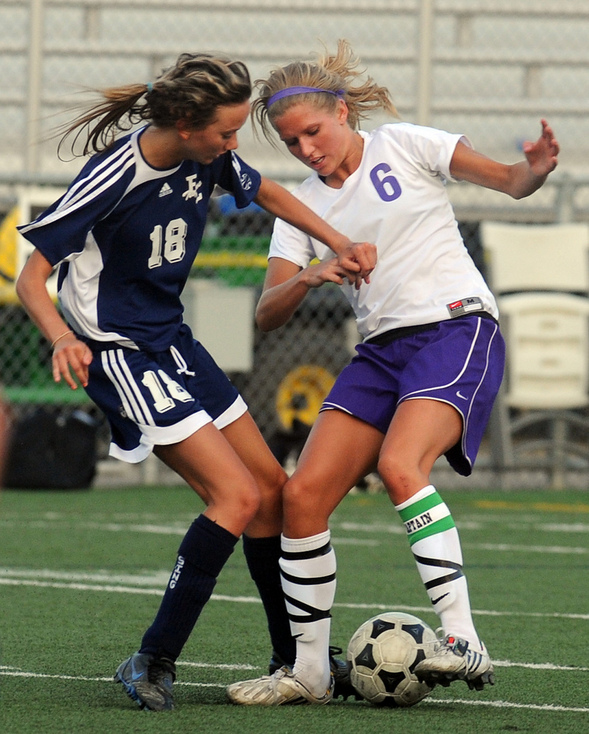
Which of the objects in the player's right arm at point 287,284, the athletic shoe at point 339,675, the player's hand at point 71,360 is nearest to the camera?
the player's hand at point 71,360

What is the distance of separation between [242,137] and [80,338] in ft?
25.6

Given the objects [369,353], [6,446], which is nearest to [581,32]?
[369,353]

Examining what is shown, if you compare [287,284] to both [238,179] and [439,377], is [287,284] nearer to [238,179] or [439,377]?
[238,179]

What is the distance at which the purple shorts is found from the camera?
146 inches

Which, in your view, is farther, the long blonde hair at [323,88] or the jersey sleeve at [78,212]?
the long blonde hair at [323,88]

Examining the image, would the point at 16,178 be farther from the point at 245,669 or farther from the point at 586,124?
the point at 245,669

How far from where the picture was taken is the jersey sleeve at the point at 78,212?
11.5 feet

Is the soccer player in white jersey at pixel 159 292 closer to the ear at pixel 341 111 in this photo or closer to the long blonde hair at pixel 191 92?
the long blonde hair at pixel 191 92

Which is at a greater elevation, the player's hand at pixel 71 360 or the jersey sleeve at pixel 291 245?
Result: the jersey sleeve at pixel 291 245

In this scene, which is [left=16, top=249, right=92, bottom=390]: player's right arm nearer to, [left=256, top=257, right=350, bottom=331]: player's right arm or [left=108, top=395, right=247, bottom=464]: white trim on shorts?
[left=108, top=395, right=247, bottom=464]: white trim on shorts

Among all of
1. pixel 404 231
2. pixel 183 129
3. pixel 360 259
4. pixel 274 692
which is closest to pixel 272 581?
pixel 274 692

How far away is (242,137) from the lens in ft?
37.1

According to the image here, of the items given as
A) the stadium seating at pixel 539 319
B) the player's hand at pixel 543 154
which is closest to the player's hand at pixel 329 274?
the player's hand at pixel 543 154

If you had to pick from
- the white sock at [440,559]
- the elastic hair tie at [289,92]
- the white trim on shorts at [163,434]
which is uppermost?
the elastic hair tie at [289,92]
